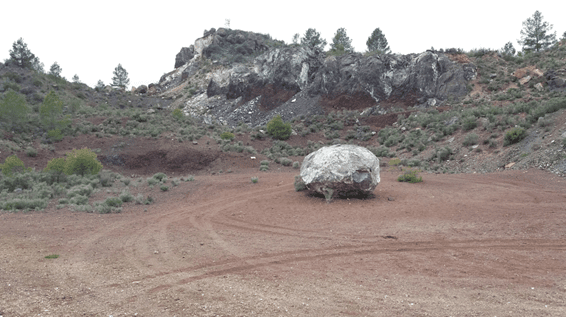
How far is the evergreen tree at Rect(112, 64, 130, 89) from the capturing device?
85363mm

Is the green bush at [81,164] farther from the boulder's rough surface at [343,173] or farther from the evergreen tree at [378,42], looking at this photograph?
the evergreen tree at [378,42]

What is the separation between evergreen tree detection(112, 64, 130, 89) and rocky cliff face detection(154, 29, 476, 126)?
37434mm

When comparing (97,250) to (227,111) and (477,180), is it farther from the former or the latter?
(227,111)

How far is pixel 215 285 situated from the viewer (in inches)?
199

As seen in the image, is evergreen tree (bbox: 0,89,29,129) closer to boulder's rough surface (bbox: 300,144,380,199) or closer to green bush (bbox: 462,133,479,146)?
boulder's rough surface (bbox: 300,144,380,199)

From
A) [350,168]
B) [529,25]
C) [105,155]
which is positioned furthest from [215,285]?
[529,25]

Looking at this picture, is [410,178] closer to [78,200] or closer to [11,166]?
[78,200]

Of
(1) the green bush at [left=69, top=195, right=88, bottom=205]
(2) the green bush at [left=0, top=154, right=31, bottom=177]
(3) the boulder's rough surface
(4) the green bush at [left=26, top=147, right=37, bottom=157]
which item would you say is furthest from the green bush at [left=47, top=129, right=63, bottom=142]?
(3) the boulder's rough surface

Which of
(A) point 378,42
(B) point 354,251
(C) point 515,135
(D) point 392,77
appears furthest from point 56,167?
(A) point 378,42

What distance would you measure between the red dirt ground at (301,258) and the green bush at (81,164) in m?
7.56

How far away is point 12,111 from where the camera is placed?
27.2 m

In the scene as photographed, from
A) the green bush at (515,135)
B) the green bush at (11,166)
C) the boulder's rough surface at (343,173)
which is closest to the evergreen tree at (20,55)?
the green bush at (11,166)

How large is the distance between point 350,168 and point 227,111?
3943cm

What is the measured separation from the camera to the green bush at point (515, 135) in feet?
61.1
